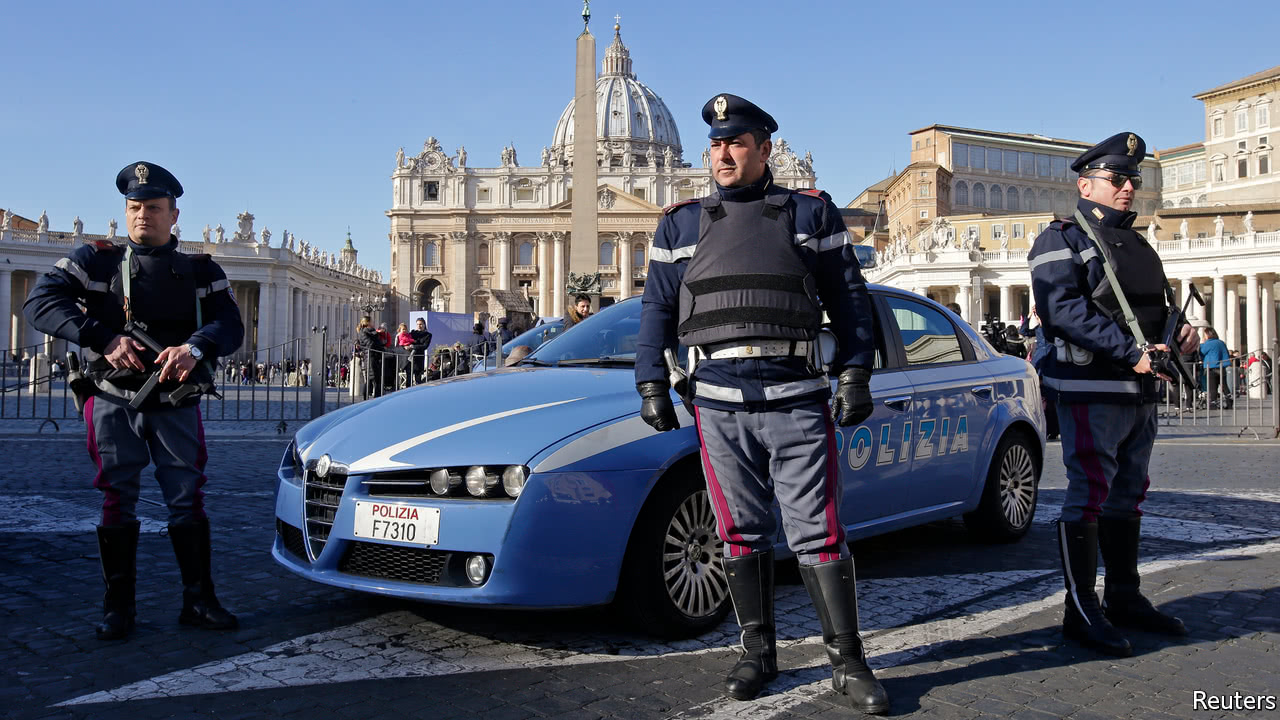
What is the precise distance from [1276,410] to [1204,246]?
152ft

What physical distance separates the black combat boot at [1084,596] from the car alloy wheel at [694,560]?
128 centimetres

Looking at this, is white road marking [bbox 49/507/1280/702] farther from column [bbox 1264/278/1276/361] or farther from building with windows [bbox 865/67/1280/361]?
column [bbox 1264/278/1276/361]

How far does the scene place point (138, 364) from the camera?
376cm

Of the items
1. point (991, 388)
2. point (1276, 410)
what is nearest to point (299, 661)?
point (991, 388)

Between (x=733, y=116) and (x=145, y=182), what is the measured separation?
2.34m

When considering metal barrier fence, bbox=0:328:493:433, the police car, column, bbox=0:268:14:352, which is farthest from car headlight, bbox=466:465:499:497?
column, bbox=0:268:14:352

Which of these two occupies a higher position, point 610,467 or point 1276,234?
point 1276,234

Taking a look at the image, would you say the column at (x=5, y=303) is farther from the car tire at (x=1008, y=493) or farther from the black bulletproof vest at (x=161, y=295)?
the car tire at (x=1008, y=493)

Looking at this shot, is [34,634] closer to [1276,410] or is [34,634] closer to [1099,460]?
[1099,460]

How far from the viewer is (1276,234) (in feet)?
173

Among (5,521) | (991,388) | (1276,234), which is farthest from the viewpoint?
(1276,234)

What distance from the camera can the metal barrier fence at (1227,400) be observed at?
15664 millimetres

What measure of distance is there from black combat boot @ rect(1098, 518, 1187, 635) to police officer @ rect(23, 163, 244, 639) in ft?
11.2

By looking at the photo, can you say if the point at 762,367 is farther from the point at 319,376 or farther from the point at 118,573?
the point at 319,376
